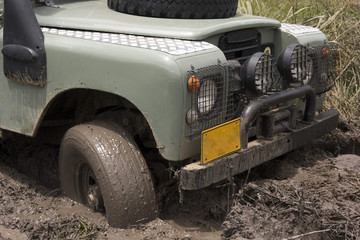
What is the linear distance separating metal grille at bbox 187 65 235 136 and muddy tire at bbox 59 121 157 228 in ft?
1.33

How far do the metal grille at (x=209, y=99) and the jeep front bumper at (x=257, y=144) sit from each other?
0.41 feet

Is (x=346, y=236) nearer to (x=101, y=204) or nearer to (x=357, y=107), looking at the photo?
(x=101, y=204)

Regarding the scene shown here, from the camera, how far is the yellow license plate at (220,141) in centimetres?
292

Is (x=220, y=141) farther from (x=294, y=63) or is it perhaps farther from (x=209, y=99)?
(x=294, y=63)

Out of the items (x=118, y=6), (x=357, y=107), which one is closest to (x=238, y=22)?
(x=118, y=6)

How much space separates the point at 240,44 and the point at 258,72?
35cm

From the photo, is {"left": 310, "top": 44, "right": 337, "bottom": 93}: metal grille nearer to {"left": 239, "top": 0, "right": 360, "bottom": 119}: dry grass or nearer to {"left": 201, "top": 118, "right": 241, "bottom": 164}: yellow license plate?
{"left": 201, "top": 118, "right": 241, "bottom": 164}: yellow license plate

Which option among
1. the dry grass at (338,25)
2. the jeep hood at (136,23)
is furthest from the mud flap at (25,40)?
the dry grass at (338,25)

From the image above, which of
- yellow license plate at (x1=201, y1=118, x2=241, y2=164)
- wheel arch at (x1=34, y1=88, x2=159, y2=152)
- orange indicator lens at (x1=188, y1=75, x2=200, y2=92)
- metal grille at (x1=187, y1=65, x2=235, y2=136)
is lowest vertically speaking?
wheel arch at (x1=34, y1=88, x2=159, y2=152)

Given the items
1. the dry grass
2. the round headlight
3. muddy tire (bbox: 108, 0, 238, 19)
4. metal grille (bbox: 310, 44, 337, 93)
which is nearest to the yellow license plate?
the round headlight

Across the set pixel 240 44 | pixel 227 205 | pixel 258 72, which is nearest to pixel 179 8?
pixel 240 44

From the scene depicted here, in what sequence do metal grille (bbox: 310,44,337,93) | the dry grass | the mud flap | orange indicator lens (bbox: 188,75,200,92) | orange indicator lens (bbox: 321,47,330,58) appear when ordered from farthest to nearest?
the dry grass < orange indicator lens (bbox: 321,47,330,58) < metal grille (bbox: 310,44,337,93) < the mud flap < orange indicator lens (bbox: 188,75,200,92)

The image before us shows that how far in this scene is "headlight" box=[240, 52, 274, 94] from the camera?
3133mm

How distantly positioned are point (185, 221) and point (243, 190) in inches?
19.4
